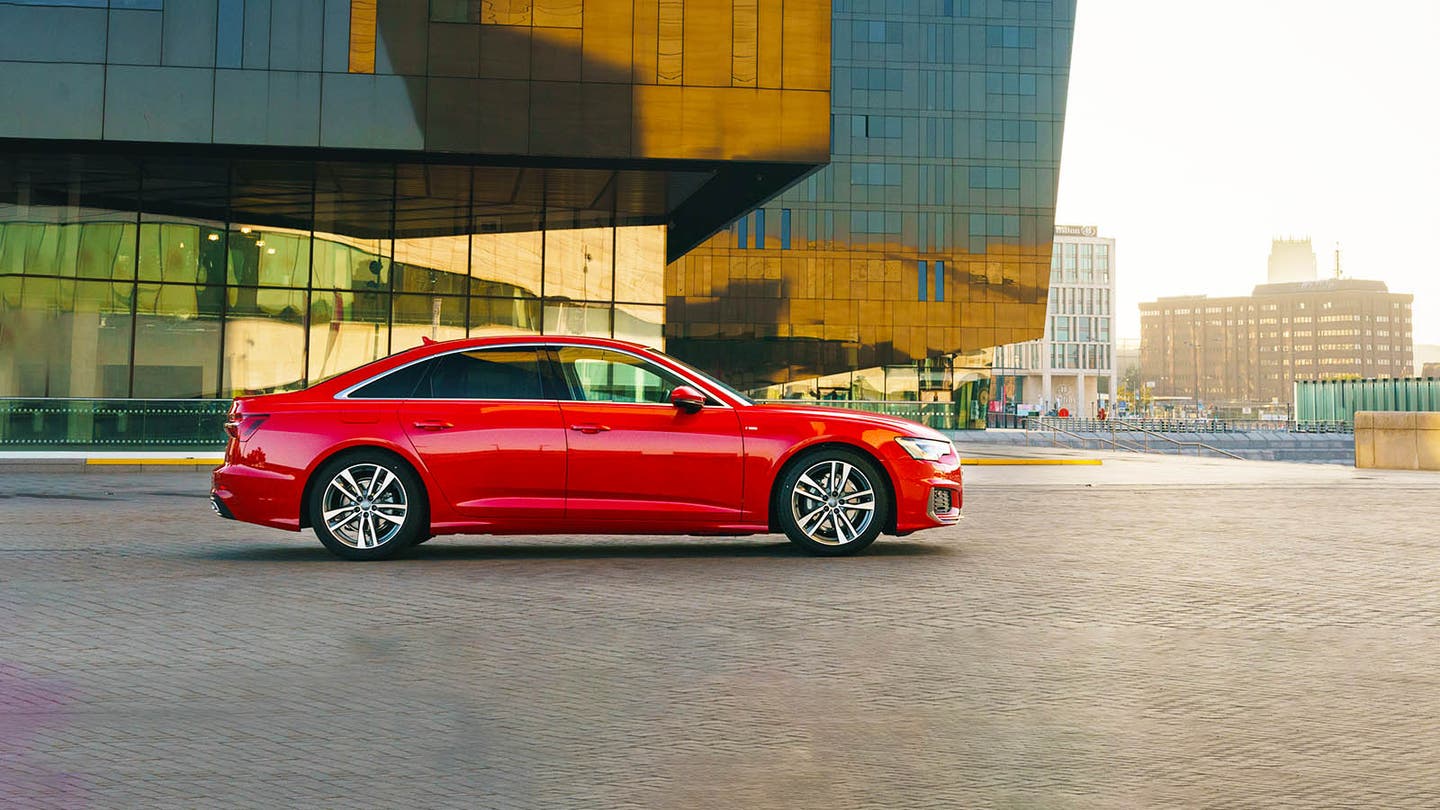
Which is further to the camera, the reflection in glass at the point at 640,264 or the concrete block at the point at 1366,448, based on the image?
the reflection in glass at the point at 640,264

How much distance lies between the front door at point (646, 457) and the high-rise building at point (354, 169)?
18.1 metres

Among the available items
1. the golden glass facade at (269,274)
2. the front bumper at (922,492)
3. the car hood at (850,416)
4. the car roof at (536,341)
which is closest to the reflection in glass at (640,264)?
the golden glass facade at (269,274)

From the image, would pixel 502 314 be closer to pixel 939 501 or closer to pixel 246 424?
pixel 246 424

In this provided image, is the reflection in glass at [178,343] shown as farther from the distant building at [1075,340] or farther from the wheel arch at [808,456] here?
the distant building at [1075,340]

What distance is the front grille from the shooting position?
1037 cm

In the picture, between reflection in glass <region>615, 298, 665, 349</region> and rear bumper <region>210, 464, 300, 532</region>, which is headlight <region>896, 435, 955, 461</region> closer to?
rear bumper <region>210, 464, 300, 532</region>

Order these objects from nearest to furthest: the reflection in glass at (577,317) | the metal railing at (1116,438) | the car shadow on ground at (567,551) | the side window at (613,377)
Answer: the side window at (613,377) < the car shadow on ground at (567,551) < the reflection in glass at (577,317) < the metal railing at (1116,438)

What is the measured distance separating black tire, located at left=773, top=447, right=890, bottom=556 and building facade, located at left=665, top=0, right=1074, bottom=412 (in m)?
65.0

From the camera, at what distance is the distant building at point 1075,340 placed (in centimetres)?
15175

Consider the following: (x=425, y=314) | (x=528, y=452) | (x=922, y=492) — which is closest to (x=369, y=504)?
Result: (x=528, y=452)

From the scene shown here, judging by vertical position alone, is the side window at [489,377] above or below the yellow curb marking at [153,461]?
above

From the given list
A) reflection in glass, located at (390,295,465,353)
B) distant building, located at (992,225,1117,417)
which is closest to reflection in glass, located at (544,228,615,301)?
reflection in glass, located at (390,295,465,353)

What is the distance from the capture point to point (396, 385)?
32.8ft

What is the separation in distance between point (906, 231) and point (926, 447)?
7059 cm
